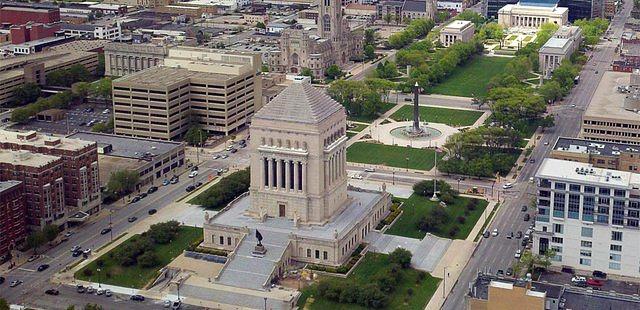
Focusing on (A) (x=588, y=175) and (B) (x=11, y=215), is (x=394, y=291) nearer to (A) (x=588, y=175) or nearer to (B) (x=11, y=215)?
(A) (x=588, y=175)

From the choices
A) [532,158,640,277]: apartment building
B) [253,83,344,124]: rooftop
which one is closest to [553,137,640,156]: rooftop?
[532,158,640,277]: apartment building

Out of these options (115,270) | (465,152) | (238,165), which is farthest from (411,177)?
(115,270)

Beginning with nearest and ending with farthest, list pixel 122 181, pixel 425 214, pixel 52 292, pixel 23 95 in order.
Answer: pixel 52 292
pixel 425 214
pixel 122 181
pixel 23 95

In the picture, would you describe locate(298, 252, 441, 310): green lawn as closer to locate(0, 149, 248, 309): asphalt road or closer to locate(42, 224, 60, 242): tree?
locate(0, 149, 248, 309): asphalt road

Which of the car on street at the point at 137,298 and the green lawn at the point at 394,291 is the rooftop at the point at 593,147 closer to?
the green lawn at the point at 394,291

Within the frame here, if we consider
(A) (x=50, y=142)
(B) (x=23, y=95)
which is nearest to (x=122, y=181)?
(A) (x=50, y=142)
